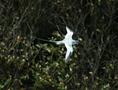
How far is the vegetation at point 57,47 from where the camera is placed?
17.4 ft

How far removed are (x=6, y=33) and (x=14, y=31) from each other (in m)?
0.11

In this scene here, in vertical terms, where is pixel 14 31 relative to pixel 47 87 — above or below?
above

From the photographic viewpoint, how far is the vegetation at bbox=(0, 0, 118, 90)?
530 centimetres

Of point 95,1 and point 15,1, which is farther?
point 15,1

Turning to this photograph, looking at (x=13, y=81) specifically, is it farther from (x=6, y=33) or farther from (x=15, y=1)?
(x=15, y=1)

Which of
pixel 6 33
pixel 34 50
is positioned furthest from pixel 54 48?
pixel 6 33

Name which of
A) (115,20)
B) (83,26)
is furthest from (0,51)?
(115,20)

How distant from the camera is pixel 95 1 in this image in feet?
17.6

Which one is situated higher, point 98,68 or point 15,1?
point 15,1

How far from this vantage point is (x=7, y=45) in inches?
222

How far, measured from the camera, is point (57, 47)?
5.60 metres

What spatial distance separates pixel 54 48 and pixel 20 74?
0.56 m

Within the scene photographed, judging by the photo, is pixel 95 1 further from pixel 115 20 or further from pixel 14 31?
pixel 14 31

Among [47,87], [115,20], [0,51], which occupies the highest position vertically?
[115,20]
